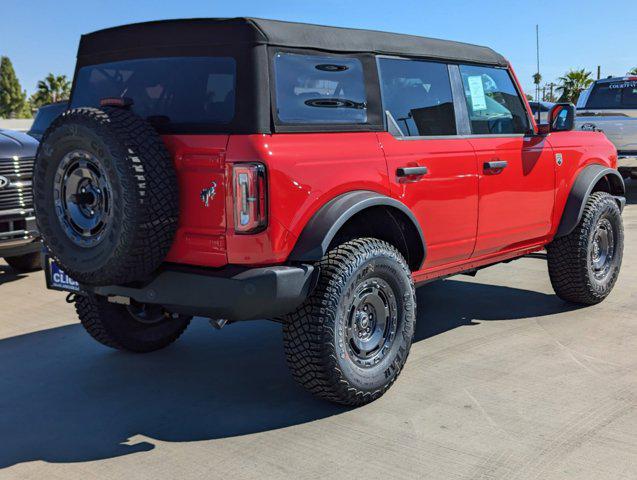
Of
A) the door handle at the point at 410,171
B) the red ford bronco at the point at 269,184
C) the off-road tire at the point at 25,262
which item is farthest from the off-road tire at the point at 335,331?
the off-road tire at the point at 25,262

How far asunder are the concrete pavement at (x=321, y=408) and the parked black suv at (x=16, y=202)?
3.25 feet

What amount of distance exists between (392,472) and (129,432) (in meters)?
1.31

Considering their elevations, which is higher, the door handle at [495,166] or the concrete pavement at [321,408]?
the door handle at [495,166]

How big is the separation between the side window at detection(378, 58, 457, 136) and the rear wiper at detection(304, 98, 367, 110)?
0.70 feet

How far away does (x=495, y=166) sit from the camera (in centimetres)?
473

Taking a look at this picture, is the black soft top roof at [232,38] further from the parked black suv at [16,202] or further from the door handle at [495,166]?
the parked black suv at [16,202]

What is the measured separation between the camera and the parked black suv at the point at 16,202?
6.29 m

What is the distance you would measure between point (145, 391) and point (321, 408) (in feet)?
3.37

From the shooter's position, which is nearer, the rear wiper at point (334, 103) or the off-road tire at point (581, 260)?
the rear wiper at point (334, 103)

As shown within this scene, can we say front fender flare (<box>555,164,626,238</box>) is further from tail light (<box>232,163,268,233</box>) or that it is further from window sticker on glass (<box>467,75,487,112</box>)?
tail light (<box>232,163,268,233</box>)

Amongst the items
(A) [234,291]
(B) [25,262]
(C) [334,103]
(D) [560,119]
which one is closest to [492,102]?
(D) [560,119]

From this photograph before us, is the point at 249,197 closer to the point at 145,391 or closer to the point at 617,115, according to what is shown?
the point at 145,391

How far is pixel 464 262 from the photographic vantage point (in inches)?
188

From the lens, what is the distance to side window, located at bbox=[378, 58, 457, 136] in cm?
416
